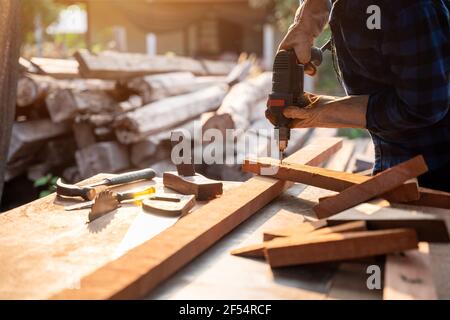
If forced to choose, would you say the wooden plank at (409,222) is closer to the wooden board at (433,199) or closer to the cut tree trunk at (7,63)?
the wooden board at (433,199)

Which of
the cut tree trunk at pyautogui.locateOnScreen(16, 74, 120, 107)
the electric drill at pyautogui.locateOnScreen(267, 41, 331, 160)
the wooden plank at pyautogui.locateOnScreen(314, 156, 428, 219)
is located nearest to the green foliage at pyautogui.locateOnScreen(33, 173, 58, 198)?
the cut tree trunk at pyautogui.locateOnScreen(16, 74, 120, 107)

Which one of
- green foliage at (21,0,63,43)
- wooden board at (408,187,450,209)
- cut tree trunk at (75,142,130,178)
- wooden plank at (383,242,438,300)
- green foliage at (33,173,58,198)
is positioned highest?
green foliage at (21,0,63,43)

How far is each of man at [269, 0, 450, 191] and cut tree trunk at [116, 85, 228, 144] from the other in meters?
3.03

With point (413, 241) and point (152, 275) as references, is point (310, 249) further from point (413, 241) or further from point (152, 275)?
point (152, 275)

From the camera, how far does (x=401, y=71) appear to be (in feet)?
7.06

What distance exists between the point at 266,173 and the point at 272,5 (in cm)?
1436

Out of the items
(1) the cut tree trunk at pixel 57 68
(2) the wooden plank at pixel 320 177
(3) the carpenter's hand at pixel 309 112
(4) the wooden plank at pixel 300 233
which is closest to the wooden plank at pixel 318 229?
(4) the wooden plank at pixel 300 233

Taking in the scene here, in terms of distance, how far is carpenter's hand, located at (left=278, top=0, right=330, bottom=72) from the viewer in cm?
264

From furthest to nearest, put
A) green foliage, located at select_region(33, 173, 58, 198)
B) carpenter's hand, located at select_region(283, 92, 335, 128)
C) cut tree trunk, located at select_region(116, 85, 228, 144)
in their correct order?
green foliage, located at select_region(33, 173, 58, 198)
cut tree trunk, located at select_region(116, 85, 228, 144)
carpenter's hand, located at select_region(283, 92, 335, 128)

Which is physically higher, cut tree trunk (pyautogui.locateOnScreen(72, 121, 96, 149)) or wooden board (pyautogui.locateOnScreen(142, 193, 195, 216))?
wooden board (pyautogui.locateOnScreen(142, 193, 195, 216))

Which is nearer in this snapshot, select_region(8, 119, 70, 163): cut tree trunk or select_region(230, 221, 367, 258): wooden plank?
select_region(230, 221, 367, 258): wooden plank

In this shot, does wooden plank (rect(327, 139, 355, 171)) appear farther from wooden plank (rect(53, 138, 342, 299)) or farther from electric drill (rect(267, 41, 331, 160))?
wooden plank (rect(53, 138, 342, 299))

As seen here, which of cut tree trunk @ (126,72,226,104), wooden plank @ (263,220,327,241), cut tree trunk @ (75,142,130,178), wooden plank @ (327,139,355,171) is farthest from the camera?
cut tree trunk @ (126,72,226,104)

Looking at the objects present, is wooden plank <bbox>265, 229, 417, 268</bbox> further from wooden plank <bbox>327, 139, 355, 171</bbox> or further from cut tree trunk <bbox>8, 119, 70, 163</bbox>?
cut tree trunk <bbox>8, 119, 70, 163</bbox>
